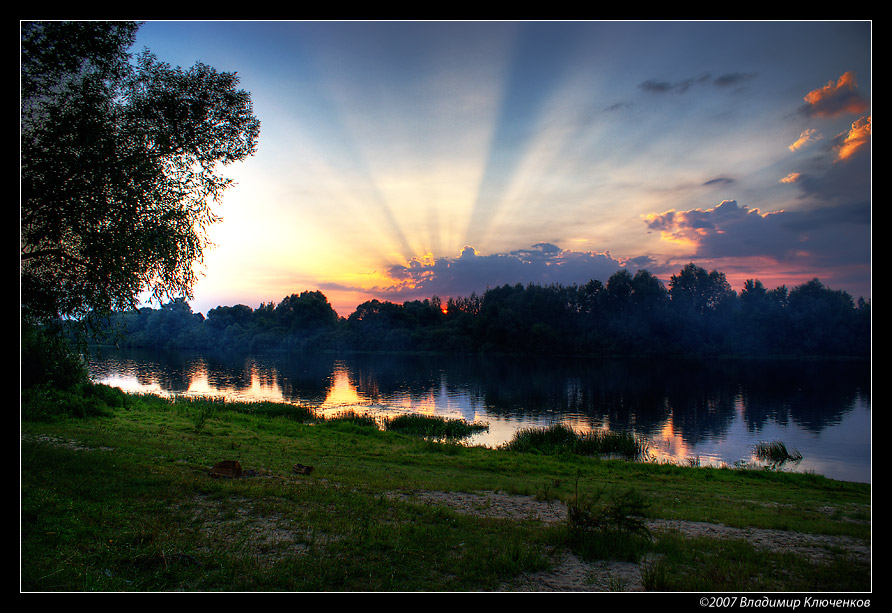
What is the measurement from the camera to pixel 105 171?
820 cm

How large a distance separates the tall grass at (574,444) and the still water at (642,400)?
4.67 ft

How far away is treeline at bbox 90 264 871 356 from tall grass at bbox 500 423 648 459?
7017 centimetres

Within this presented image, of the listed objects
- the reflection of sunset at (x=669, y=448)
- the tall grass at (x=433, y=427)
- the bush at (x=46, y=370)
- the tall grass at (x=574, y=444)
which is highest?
the bush at (x=46, y=370)

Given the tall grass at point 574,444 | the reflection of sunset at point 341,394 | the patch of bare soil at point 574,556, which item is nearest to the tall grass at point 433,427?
the tall grass at point 574,444

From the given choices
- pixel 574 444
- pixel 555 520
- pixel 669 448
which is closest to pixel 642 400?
pixel 669 448

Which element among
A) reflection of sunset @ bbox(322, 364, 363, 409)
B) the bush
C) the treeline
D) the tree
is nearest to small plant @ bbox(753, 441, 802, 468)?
the tree

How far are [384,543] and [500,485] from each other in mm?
6835

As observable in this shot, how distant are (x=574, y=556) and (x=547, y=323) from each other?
135 meters

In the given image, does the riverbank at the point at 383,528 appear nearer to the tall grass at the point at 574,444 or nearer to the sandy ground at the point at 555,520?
the sandy ground at the point at 555,520

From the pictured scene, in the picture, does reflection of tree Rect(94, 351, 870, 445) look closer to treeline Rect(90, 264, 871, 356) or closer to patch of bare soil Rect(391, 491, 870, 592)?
treeline Rect(90, 264, 871, 356)

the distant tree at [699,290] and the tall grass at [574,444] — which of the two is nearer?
the tall grass at [574,444]

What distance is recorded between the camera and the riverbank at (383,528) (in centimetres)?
529

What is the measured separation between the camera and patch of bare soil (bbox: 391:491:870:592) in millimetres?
5523
